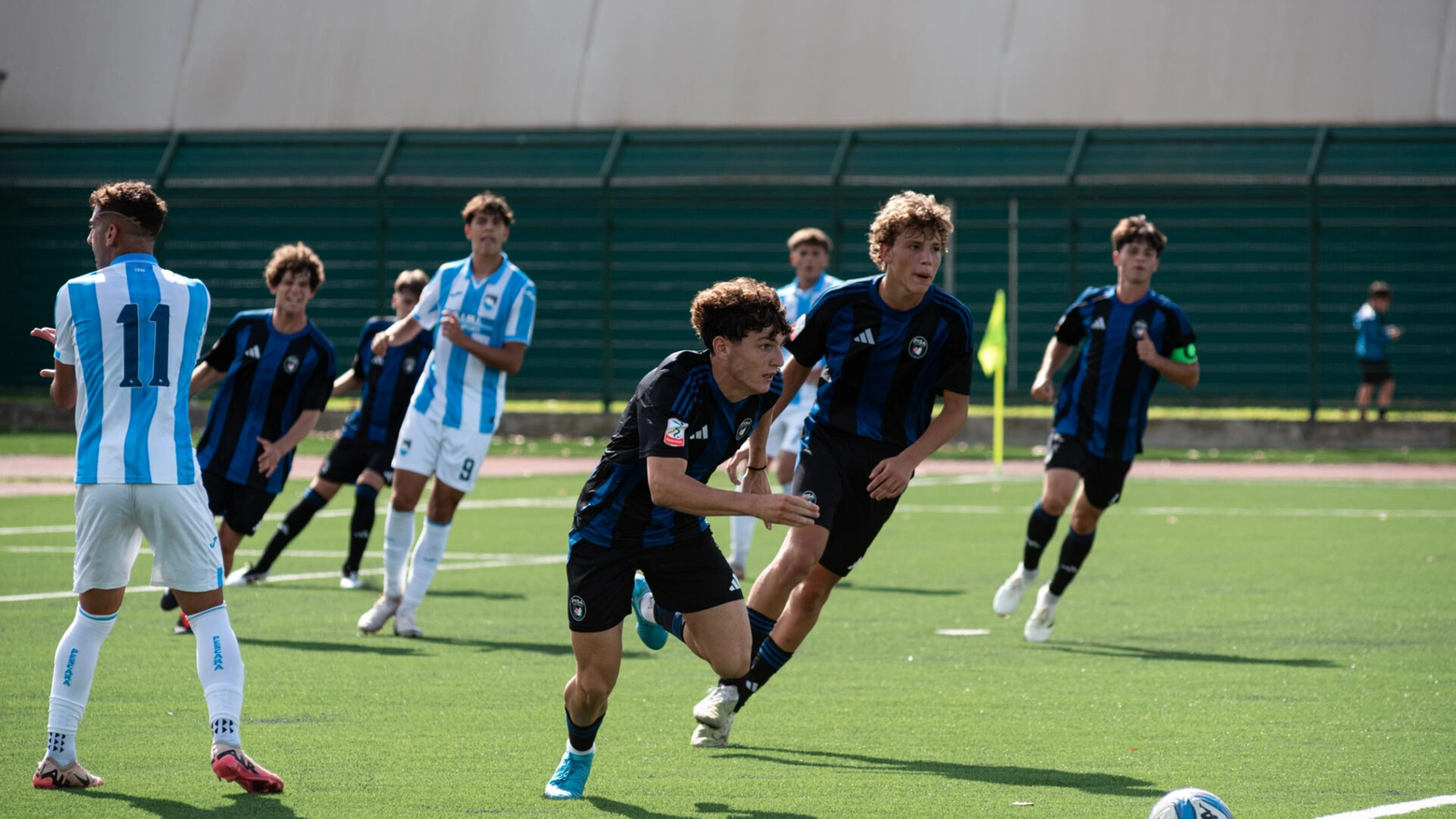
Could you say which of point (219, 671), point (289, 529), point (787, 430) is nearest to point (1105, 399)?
point (787, 430)

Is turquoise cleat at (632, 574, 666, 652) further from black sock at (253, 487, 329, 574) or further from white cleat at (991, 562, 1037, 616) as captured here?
black sock at (253, 487, 329, 574)

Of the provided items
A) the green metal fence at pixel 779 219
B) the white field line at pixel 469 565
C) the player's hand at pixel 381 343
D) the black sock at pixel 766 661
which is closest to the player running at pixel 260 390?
the player's hand at pixel 381 343

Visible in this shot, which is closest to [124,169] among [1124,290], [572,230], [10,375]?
[10,375]

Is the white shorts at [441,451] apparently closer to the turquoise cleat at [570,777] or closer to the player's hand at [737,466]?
the player's hand at [737,466]

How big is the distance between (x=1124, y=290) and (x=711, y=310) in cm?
471

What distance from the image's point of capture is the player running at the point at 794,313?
1216 cm

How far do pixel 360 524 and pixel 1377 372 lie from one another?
1711cm

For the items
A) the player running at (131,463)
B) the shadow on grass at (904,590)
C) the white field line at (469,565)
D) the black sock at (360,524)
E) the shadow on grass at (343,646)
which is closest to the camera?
the player running at (131,463)

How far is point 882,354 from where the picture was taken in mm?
7094

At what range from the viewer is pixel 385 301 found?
88.2 ft

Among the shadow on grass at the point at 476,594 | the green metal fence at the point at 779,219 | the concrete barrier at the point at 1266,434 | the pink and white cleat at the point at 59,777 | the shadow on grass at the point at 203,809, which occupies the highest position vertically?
the green metal fence at the point at 779,219

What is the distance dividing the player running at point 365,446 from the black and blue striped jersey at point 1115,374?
4.51m

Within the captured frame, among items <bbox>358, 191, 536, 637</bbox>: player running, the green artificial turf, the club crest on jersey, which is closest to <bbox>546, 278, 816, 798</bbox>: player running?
the club crest on jersey

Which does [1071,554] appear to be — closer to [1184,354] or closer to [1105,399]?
[1105,399]
